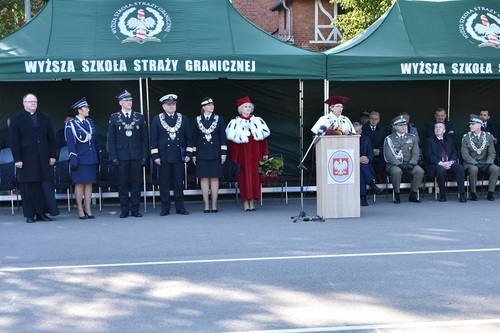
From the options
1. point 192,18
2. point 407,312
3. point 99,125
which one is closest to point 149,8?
point 192,18

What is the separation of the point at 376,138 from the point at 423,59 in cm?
200

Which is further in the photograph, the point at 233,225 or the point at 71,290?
the point at 233,225

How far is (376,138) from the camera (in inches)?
547

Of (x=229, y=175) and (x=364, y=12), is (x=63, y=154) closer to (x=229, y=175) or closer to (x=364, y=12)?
(x=229, y=175)

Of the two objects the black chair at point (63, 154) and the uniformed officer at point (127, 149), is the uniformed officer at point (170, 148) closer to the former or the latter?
the uniformed officer at point (127, 149)

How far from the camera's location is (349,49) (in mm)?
12672

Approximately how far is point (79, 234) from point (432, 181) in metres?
7.73

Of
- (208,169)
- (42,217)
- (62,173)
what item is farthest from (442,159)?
(42,217)

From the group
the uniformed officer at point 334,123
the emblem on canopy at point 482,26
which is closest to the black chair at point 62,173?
the uniformed officer at point 334,123

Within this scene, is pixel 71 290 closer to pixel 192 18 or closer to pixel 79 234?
pixel 79 234

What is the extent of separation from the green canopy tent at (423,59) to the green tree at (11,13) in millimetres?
17061

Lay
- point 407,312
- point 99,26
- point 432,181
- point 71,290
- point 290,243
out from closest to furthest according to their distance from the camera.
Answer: point 407,312, point 71,290, point 290,243, point 99,26, point 432,181

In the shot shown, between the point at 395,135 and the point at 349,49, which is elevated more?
the point at 349,49

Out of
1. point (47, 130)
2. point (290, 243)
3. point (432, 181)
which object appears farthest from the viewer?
point (432, 181)
